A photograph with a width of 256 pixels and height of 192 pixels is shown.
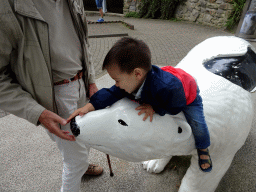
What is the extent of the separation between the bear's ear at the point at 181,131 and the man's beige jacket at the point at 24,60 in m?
0.81

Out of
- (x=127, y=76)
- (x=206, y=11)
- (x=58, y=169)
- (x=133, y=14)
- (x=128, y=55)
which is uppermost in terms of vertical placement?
(x=128, y=55)

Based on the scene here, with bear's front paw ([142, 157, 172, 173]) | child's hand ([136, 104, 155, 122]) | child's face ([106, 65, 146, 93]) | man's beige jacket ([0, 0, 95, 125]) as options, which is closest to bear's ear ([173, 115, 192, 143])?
child's hand ([136, 104, 155, 122])

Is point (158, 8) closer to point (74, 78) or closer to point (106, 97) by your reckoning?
point (74, 78)

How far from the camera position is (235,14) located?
23.8ft

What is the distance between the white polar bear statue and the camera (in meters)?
1.03

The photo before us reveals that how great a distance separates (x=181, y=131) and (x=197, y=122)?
0.38 feet

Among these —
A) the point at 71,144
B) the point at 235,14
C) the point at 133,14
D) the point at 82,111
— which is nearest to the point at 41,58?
the point at 82,111

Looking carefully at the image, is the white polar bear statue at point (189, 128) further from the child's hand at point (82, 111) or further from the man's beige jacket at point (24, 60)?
the man's beige jacket at point (24, 60)

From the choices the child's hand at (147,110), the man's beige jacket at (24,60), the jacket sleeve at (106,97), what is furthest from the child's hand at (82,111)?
the child's hand at (147,110)

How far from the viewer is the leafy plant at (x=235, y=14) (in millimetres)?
7103

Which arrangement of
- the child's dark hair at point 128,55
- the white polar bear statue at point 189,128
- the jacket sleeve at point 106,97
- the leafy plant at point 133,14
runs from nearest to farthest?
1. the child's dark hair at point 128,55
2. the white polar bear statue at point 189,128
3. the jacket sleeve at point 106,97
4. the leafy plant at point 133,14

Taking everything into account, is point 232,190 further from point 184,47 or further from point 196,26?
point 196,26

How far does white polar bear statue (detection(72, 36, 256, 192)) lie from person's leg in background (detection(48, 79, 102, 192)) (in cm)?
31

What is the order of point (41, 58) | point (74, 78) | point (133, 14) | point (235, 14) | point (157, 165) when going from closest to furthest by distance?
1. point (41, 58)
2. point (74, 78)
3. point (157, 165)
4. point (235, 14)
5. point (133, 14)
